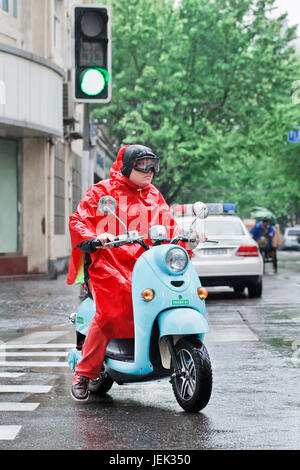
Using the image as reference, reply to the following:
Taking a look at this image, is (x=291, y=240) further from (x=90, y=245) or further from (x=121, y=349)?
(x=90, y=245)

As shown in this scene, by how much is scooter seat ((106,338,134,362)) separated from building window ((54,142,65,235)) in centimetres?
1707

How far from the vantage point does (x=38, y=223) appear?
2064cm

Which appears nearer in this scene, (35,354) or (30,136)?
(35,354)

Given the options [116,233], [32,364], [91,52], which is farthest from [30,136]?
[116,233]

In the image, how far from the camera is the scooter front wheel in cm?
536

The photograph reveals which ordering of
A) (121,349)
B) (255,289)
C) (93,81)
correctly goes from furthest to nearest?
1. (255,289)
2. (93,81)
3. (121,349)

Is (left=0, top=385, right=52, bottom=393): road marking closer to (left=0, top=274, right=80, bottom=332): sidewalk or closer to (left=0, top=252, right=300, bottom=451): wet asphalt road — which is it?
(left=0, top=252, right=300, bottom=451): wet asphalt road

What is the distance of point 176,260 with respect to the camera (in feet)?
18.1

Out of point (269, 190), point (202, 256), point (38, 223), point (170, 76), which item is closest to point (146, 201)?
point (202, 256)

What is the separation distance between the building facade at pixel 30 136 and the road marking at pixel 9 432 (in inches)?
529

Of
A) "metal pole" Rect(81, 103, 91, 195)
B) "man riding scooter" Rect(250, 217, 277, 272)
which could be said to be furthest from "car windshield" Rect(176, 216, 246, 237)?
"man riding scooter" Rect(250, 217, 277, 272)

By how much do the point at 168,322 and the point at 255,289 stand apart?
10289mm

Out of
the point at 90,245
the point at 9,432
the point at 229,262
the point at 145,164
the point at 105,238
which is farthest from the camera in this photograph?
the point at 229,262

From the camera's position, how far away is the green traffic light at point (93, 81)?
8711mm
